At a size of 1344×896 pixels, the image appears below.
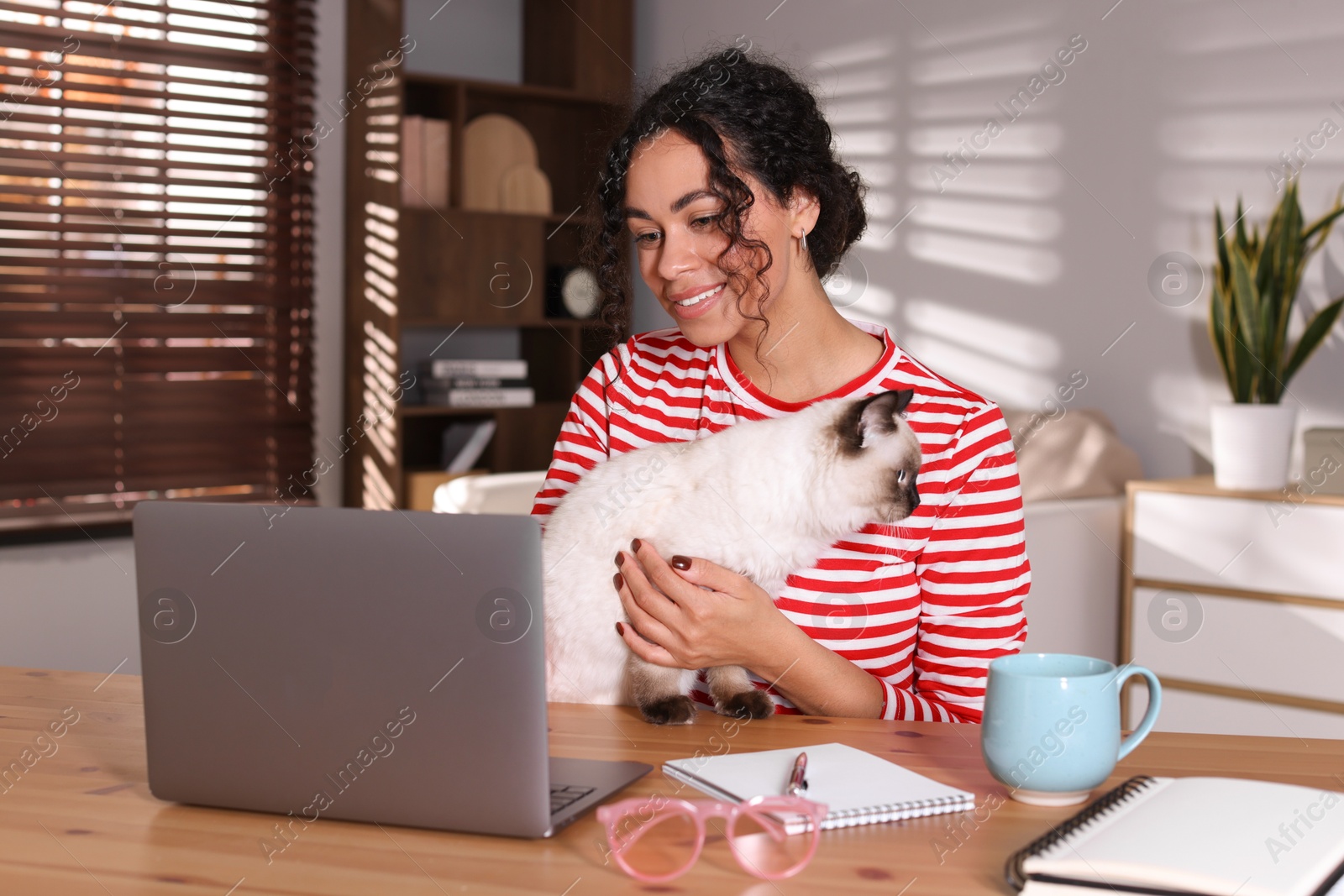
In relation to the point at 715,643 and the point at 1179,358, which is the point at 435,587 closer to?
the point at 715,643

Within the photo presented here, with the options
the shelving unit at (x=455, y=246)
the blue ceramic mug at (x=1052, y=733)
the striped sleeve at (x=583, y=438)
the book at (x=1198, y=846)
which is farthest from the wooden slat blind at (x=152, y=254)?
the book at (x=1198, y=846)

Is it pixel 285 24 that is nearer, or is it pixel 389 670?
pixel 389 670

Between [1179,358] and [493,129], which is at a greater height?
[493,129]

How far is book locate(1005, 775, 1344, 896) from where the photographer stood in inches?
30.1

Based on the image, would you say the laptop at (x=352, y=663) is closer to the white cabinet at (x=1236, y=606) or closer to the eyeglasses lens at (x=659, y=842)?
the eyeglasses lens at (x=659, y=842)

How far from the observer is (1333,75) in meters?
3.25

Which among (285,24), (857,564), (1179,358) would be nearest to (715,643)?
(857,564)

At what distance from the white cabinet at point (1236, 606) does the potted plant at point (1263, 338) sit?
0.12 m

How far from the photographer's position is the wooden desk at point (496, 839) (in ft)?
2.68

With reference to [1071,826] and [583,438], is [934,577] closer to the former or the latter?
[583,438]

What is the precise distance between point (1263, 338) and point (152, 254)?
3457mm

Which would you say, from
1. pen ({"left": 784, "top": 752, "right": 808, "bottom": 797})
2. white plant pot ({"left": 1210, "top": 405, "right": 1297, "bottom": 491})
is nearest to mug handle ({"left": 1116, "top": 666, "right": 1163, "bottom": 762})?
pen ({"left": 784, "top": 752, "right": 808, "bottom": 797})

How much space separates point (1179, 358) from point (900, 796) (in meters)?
3.02

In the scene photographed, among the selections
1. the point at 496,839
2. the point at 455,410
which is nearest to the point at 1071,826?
the point at 496,839
